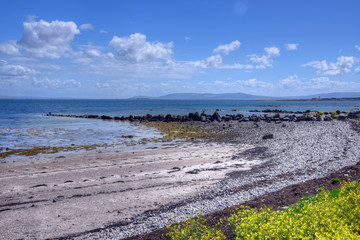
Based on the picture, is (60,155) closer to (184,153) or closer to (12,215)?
(184,153)

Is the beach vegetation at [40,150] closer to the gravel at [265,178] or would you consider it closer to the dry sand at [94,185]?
the dry sand at [94,185]

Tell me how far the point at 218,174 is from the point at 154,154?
22.7 ft

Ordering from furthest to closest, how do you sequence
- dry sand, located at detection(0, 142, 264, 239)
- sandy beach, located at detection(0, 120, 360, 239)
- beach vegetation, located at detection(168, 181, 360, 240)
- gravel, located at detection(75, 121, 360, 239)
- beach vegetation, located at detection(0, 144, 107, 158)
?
beach vegetation, located at detection(0, 144, 107, 158) → dry sand, located at detection(0, 142, 264, 239) → sandy beach, located at detection(0, 120, 360, 239) → gravel, located at detection(75, 121, 360, 239) → beach vegetation, located at detection(168, 181, 360, 240)

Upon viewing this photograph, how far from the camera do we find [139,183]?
42.9 feet

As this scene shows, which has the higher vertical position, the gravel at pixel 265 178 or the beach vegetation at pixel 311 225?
the beach vegetation at pixel 311 225

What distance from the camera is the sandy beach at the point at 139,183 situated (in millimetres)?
9109

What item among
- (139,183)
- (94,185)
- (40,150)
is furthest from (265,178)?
(40,150)

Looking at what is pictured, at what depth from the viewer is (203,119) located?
46.2 m

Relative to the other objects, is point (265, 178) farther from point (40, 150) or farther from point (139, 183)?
point (40, 150)

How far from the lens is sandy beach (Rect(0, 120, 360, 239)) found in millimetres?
9109

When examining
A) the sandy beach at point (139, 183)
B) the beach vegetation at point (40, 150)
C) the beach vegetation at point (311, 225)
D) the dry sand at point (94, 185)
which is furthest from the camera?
the beach vegetation at point (40, 150)

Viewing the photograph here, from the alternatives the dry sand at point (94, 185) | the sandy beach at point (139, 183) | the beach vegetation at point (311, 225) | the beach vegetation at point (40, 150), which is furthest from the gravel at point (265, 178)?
the beach vegetation at point (40, 150)

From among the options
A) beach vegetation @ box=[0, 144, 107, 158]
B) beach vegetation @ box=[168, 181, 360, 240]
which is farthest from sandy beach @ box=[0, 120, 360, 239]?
beach vegetation @ box=[168, 181, 360, 240]

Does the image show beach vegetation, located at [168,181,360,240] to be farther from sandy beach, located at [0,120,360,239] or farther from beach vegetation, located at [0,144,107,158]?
beach vegetation, located at [0,144,107,158]
